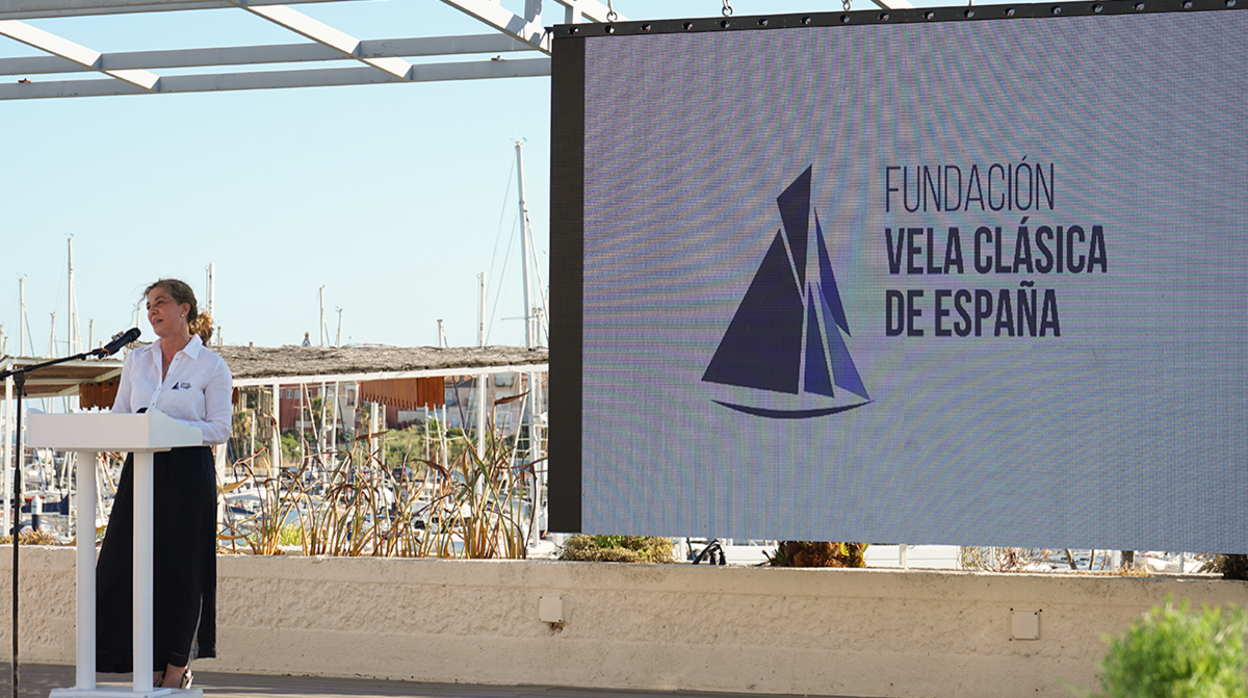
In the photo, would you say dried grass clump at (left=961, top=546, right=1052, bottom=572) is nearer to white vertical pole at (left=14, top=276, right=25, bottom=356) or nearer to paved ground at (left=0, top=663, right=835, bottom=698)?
paved ground at (left=0, top=663, right=835, bottom=698)

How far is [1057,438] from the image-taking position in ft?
13.6

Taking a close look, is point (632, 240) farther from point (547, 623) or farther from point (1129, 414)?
point (1129, 414)

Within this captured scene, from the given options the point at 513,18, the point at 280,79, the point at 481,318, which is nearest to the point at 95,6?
the point at 280,79

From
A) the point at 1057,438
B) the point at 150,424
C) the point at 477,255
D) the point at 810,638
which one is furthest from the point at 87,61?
the point at 477,255

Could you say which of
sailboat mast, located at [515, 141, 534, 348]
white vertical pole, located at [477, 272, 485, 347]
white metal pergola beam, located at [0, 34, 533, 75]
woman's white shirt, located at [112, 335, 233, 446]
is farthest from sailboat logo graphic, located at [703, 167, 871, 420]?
white vertical pole, located at [477, 272, 485, 347]

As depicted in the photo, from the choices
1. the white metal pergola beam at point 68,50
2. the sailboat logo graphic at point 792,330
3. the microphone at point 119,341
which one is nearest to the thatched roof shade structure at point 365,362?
the white metal pergola beam at point 68,50

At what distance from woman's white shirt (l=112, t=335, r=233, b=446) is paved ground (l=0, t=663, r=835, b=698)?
3.54ft

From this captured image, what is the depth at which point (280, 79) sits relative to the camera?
5652 millimetres

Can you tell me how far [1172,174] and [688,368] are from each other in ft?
5.83

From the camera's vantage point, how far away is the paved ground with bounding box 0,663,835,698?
4.47 metres

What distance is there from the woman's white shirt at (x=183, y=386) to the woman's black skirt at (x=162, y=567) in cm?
15

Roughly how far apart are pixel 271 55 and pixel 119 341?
6.57 feet

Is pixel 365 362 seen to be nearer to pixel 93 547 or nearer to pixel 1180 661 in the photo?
pixel 93 547

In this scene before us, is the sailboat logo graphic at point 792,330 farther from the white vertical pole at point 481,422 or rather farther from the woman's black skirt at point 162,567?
the white vertical pole at point 481,422
